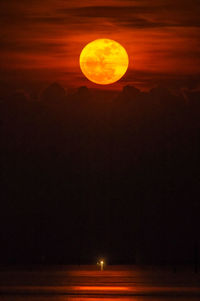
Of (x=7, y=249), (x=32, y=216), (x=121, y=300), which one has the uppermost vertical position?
(x=32, y=216)

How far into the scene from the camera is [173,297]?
40781 millimetres

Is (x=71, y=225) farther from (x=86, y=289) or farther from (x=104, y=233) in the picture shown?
(x=86, y=289)

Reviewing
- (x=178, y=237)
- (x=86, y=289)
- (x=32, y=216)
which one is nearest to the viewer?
(x=86, y=289)

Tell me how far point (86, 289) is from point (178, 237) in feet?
446

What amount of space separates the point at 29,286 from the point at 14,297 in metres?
9.68

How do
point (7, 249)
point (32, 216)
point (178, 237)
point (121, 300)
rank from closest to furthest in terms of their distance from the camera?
point (121, 300), point (7, 249), point (178, 237), point (32, 216)

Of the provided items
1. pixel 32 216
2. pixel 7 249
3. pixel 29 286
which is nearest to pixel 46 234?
pixel 32 216

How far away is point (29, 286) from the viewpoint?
49719mm

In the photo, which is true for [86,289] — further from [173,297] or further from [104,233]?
[104,233]

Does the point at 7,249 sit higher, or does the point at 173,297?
the point at 7,249

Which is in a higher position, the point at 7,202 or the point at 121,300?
the point at 7,202

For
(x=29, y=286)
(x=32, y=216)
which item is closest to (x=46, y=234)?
(x=32, y=216)

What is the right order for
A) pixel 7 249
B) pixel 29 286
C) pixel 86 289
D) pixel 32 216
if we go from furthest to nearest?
pixel 32 216 → pixel 7 249 → pixel 29 286 → pixel 86 289

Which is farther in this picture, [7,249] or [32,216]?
[32,216]
